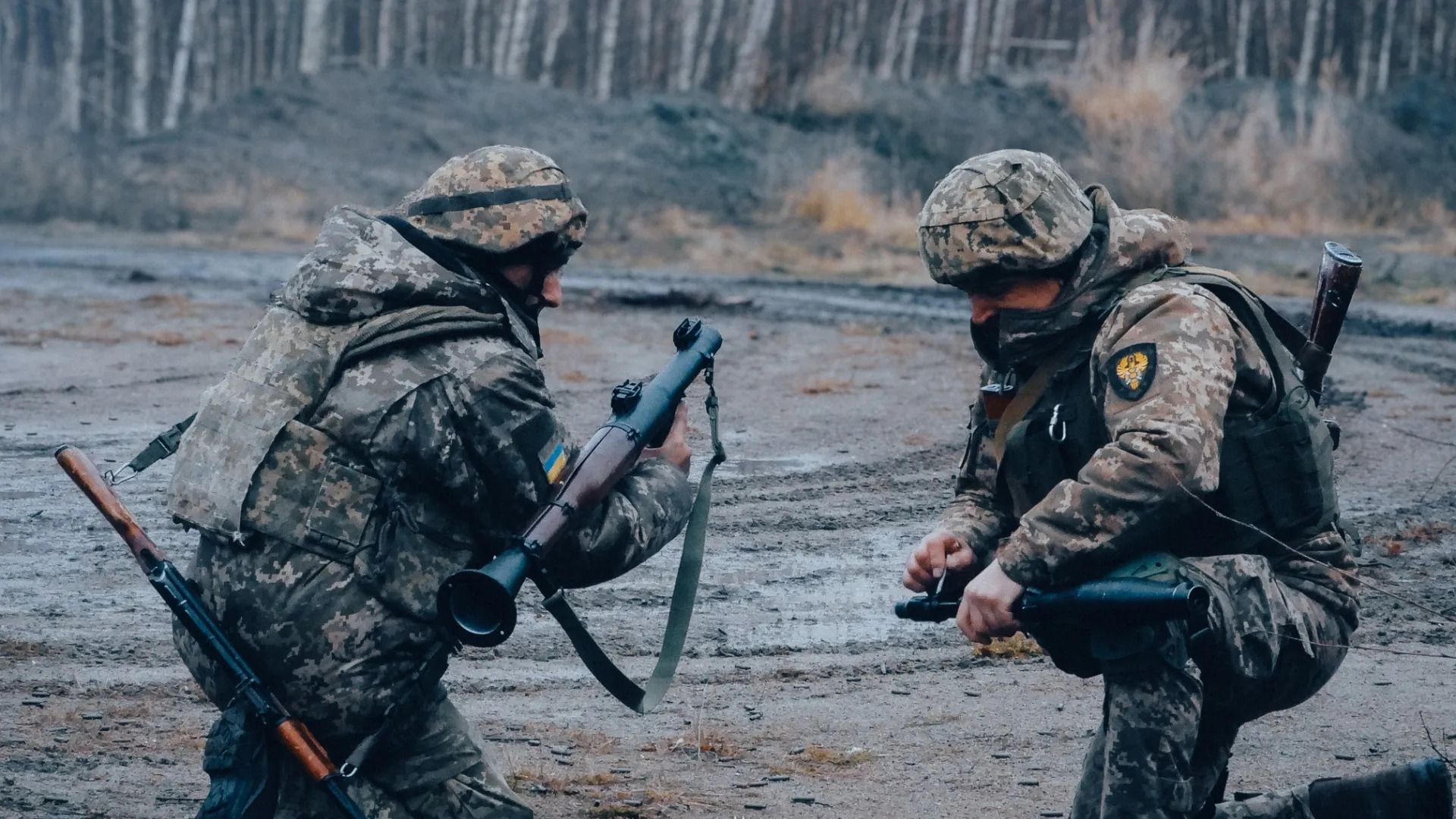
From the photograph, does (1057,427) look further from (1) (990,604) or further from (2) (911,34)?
(2) (911,34)

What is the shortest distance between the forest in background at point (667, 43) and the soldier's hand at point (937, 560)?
2551 centimetres

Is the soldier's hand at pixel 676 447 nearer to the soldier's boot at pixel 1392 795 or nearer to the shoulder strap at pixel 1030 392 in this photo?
the shoulder strap at pixel 1030 392

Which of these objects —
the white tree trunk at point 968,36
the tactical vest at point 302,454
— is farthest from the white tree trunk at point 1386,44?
the tactical vest at point 302,454

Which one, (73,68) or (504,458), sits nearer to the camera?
(504,458)

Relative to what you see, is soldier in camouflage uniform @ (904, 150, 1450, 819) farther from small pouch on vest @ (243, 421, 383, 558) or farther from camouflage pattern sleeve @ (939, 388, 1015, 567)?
small pouch on vest @ (243, 421, 383, 558)

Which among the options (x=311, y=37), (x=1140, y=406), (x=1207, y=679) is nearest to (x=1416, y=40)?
(x=311, y=37)

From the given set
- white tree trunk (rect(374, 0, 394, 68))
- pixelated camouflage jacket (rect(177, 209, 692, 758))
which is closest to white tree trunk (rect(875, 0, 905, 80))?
white tree trunk (rect(374, 0, 394, 68))

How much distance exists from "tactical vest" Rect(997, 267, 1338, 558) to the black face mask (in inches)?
6.3

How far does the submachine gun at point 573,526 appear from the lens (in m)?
3.18

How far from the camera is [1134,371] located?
312 cm

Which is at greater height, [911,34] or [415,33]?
[911,34]

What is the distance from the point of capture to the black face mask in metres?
3.52

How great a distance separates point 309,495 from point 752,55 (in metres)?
26.8

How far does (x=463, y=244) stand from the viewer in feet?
11.3
